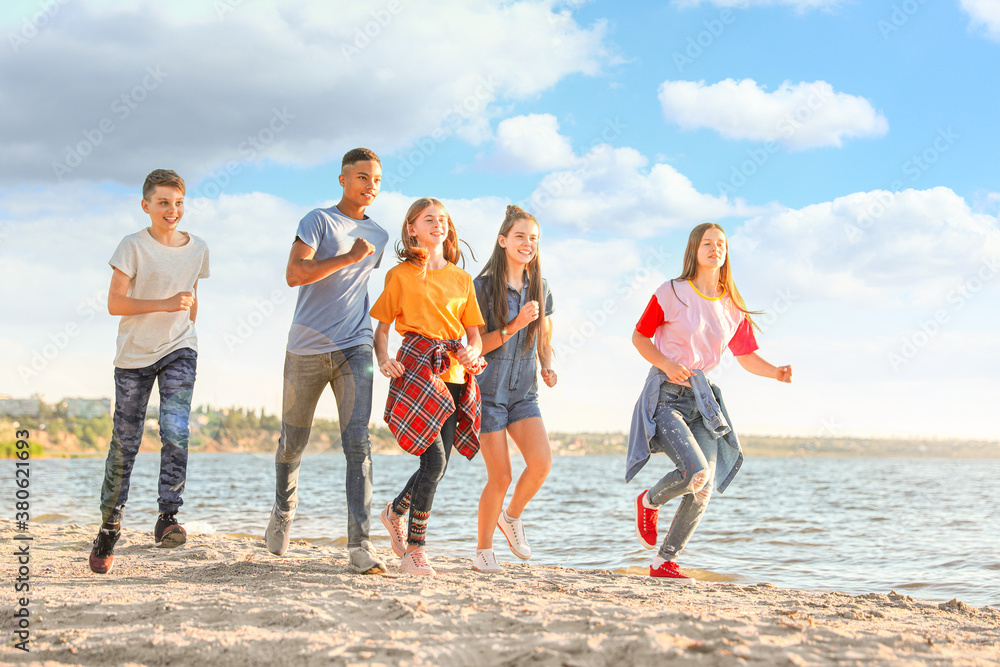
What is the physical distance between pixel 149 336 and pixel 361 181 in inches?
65.3

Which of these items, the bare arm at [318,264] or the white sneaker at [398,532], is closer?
the bare arm at [318,264]

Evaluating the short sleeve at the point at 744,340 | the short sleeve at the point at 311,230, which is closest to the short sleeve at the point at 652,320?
the short sleeve at the point at 744,340

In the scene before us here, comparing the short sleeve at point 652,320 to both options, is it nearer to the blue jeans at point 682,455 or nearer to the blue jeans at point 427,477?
the blue jeans at point 682,455

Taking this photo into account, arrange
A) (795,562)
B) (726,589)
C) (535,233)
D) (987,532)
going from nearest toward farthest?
(726,589) → (535,233) → (795,562) → (987,532)

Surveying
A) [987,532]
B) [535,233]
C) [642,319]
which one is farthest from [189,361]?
[987,532]

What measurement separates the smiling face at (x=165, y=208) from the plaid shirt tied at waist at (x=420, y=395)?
5.83ft

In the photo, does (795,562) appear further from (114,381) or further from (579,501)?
(579,501)

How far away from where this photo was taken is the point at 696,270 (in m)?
4.85

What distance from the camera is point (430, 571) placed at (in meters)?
4.14

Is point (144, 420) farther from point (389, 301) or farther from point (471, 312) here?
point (471, 312)

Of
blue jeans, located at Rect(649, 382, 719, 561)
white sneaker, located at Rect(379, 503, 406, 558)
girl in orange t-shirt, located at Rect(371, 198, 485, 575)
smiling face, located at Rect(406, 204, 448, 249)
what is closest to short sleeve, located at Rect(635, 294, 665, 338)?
blue jeans, located at Rect(649, 382, 719, 561)

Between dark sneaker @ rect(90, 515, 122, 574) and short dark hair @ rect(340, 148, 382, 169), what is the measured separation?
2.59 meters

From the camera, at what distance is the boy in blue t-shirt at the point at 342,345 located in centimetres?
418

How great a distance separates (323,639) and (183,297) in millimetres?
2420
